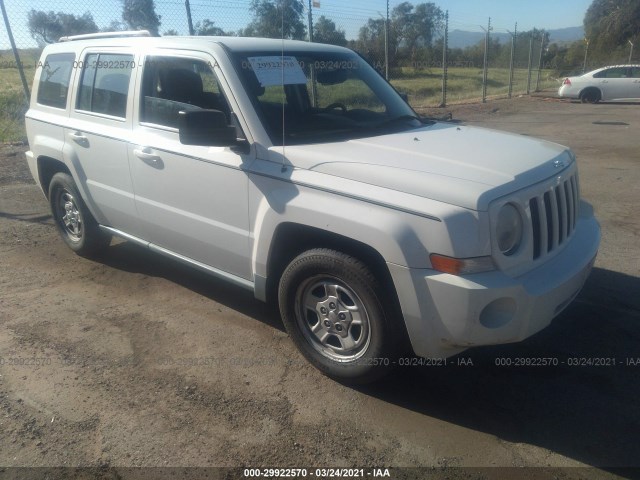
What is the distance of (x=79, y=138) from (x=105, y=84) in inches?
21.0

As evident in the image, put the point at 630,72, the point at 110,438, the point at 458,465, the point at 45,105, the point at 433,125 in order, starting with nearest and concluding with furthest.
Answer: the point at 458,465 → the point at 110,438 → the point at 433,125 → the point at 45,105 → the point at 630,72

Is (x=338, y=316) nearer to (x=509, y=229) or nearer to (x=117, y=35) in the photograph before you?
(x=509, y=229)

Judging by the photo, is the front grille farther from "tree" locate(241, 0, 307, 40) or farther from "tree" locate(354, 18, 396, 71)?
"tree" locate(354, 18, 396, 71)

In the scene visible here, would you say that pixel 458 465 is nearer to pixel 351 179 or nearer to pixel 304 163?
pixel 351 179

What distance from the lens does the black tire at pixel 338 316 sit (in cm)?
306

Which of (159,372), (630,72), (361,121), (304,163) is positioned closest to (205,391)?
(159,372)

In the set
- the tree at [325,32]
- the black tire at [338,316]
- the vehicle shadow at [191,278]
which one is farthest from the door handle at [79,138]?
the tree at [325,32]

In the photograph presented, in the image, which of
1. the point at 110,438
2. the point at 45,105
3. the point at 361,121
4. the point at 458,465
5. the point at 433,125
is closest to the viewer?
the point at 458,465

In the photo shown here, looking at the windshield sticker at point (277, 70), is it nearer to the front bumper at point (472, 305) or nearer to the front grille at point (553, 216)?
the front bumper at point (472, 305)

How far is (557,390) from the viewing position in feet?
10.8

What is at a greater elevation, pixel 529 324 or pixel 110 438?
pixel 529 324

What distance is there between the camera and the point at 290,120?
3682 mm

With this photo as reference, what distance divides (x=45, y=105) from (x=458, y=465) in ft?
15.9

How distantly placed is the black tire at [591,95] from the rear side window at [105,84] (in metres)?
19.5
